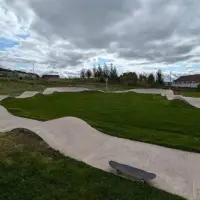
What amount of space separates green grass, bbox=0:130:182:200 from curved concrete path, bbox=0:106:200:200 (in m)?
0.37

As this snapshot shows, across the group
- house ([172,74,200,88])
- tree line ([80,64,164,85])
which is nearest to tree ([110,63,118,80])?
tree line ([80,64,164,85])

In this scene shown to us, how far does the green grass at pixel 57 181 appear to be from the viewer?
381cm

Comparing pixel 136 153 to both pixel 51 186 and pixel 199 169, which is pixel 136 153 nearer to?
pixel 199 169

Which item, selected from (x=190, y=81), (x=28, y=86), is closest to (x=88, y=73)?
(x=190, y=81)

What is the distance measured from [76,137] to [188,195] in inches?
150

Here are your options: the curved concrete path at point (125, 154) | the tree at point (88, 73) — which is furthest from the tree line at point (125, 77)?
the curved concrete path at point (125, 154)

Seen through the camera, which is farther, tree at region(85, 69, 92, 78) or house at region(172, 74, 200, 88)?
tree at region(85, 69, 92, 78)

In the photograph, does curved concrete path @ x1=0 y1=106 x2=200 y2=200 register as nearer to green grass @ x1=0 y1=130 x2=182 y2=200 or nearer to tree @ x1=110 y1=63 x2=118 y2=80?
green grass @ x1=0 y1=130 x2=182 y2=200

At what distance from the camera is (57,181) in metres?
4.29

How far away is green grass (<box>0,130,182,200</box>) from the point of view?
3812mm

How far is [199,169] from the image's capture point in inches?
186

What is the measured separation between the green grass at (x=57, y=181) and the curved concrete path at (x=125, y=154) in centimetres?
37

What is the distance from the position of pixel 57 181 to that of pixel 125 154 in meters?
2.02

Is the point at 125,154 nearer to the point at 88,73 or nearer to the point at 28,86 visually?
the point at 28,86
